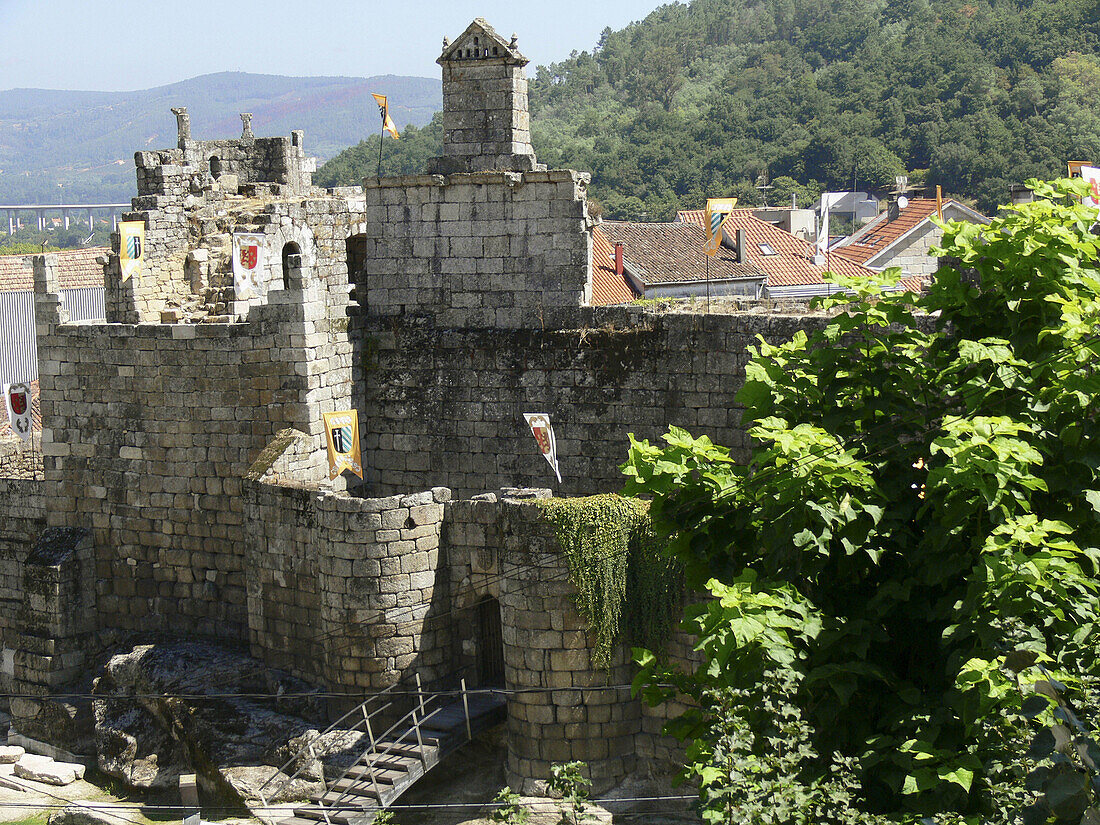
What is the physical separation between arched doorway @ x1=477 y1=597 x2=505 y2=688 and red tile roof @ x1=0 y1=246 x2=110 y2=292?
3344 cm

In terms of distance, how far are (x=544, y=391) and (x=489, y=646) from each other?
132 inches

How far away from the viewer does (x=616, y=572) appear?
14.6 metres

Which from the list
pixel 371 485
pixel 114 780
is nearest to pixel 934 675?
pixel 371 485

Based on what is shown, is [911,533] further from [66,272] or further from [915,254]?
[66,272]

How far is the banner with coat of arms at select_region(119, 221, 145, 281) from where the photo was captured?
18781 millimetres

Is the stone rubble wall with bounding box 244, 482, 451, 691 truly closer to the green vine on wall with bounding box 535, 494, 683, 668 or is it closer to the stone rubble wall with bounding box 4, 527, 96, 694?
the green vine on wall with bounding box 535, 494, 683, 668

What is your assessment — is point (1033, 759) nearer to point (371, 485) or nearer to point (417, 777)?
point (417, 777)

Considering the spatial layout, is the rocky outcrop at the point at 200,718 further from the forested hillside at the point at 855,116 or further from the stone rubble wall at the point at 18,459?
the forested hillside at the point at 855,116

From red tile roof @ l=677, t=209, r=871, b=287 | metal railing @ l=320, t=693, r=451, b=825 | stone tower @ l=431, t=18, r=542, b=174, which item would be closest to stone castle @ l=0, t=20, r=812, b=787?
stone tower @ l=431, t=18, r=542, b=174

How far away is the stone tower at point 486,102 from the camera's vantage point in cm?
1758

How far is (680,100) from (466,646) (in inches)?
4619

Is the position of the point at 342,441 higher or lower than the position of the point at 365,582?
higher

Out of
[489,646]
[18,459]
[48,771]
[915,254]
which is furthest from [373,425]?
[915,254]

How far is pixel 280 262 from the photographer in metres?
19.6
